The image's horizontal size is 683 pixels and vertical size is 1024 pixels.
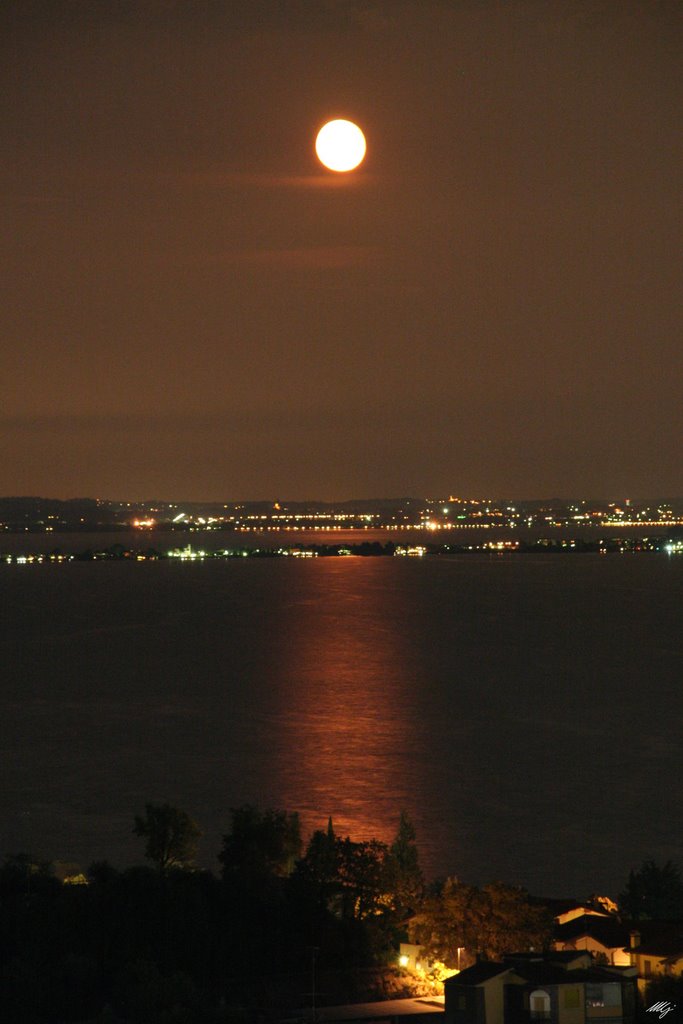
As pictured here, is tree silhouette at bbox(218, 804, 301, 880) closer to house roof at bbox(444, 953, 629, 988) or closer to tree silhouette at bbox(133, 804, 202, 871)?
tree silhouette at bbox(133, 804, 202, 871)

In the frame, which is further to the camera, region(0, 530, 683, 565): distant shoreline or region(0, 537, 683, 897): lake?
region(0, 530, 683, 565): distant shoreline

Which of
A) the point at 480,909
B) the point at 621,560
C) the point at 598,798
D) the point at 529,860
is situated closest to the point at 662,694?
the point at 598,798

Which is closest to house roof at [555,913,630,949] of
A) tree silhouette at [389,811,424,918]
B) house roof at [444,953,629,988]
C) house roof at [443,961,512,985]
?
house roof at [444,953,629,988]

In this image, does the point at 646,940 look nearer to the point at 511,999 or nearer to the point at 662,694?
the point at 511,999

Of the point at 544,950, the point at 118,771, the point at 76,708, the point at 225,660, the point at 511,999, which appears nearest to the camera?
the point at 511,999

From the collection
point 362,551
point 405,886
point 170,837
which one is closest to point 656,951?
point 405,886
